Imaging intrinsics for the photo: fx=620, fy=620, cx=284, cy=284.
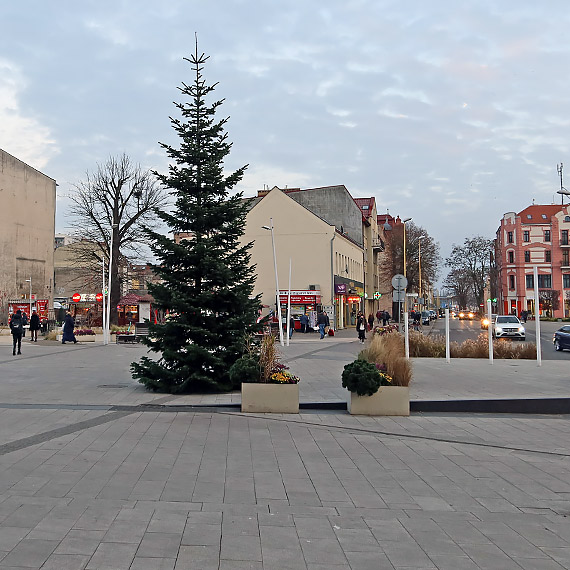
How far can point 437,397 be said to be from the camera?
12.4 metres

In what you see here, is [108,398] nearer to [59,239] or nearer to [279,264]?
[279,264]

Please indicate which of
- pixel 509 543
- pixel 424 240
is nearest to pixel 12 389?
pixel 509 543

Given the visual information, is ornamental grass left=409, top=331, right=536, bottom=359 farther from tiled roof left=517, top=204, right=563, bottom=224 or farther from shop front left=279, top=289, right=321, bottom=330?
tiled roof left=517, top=204, right=563, bottom=224

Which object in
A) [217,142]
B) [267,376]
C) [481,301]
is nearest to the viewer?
[267,376]

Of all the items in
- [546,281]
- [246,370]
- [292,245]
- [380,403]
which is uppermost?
[292,245]

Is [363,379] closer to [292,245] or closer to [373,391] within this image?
[373,391]

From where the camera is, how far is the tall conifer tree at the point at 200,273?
42.1 ft

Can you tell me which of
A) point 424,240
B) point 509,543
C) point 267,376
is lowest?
point 509,543

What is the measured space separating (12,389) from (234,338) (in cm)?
517

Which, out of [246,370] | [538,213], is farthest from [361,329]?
[538,213]

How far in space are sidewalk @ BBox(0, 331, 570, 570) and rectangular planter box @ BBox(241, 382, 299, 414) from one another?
358mm

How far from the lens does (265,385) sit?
35.9 feet

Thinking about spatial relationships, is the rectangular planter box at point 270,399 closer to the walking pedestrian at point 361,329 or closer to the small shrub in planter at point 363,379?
the small shrub in planter at point 363,379

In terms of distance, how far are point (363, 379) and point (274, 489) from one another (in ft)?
15.6
